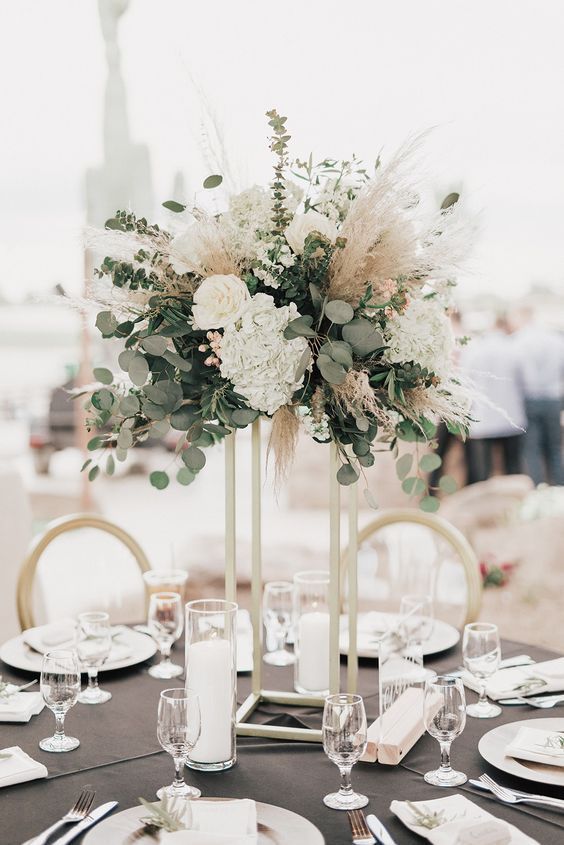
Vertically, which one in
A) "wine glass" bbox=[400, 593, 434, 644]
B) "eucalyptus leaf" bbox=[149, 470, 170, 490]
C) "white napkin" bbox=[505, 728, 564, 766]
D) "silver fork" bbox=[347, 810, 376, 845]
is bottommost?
"silver fork" bbox=[347, 810, 376, 845]

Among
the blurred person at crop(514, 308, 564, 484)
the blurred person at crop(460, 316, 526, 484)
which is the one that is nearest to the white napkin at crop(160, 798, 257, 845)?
the blurred person at crop(460, 316, 526, 484)

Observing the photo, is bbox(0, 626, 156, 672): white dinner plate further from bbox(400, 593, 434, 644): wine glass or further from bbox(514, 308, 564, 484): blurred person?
bbox(514, 308, 564, 484): blurred person

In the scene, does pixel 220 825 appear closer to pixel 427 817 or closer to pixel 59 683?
pixel 427 817

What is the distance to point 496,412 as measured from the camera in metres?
5.94

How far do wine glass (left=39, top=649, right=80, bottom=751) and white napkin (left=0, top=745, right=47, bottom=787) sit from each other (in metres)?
0.08

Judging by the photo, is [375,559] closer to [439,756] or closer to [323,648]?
[323,648]

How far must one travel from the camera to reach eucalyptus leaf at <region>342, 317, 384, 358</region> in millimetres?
1385

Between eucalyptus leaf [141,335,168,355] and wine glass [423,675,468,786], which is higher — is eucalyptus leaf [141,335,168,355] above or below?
above

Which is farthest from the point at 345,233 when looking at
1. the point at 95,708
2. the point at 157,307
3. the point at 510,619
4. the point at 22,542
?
the point at 510,619

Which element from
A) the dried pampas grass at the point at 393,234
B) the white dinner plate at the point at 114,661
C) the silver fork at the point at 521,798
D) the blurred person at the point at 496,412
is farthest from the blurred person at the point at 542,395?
the silver fork at the point at 521,798

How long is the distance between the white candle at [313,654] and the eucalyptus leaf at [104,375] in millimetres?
544

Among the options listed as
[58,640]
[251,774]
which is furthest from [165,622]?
[251,774]

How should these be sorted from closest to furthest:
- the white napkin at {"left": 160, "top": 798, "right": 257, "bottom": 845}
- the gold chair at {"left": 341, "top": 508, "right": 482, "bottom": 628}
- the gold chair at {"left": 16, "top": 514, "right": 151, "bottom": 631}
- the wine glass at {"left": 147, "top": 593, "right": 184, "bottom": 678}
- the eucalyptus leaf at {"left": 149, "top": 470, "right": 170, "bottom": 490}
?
1. the white napkin at {"left": 160, "top": 798, "right": 257, "bottom": 845}
2. the eucalyptus leaf at {"left": 149, "top": 470, "right": 170, "bottom": 490}
3. the wine glass at {"left": 147, "top": 593, "right": 184, "bottom": 678}
4. the gold chair at {"left": 16, "top": 514, "right": 151, "bottom": 631}
5. the gold chair at {"left": 341, "top": 508, "right": 482, "bottom": 628}

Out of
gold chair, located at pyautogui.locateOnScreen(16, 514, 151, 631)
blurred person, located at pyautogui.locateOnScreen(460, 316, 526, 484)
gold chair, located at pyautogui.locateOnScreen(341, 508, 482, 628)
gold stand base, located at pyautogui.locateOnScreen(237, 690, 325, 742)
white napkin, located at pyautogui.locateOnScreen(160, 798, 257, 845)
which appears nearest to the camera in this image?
white napkin, located at pyautogui.locateOnScreen(160, 798, 257, 845)
